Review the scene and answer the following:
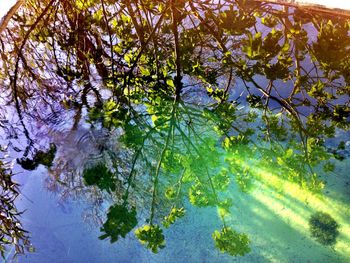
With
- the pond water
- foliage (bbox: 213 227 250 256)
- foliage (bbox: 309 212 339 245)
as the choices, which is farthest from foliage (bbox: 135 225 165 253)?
foliage (bbox: 309 212 339 245)

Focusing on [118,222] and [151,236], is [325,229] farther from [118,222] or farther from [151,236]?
[118,222]

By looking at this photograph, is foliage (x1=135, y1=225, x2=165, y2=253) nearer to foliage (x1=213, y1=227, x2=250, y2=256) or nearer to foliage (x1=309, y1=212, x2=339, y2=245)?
foliage (x1=213, y1=227, x2=250, y2=256)

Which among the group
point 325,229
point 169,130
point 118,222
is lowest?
point 118,222

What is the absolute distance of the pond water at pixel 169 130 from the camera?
5.67ft

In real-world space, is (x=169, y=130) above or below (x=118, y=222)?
above

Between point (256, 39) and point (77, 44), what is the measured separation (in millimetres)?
1386

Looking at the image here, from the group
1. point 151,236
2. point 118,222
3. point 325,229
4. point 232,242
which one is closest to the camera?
point 118,222

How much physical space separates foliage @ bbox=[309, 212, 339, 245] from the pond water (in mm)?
13

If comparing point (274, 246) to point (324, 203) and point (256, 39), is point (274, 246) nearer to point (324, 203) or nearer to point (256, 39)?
point (324, 203)

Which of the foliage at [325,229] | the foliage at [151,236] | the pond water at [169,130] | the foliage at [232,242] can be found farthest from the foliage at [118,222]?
the foliage at [325,229]

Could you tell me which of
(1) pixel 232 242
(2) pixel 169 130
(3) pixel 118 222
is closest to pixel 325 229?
(1) pixel 232 242

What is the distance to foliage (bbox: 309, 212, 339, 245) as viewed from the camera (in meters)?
3.82

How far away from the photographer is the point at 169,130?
186 centimetres

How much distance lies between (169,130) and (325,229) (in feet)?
8.98
